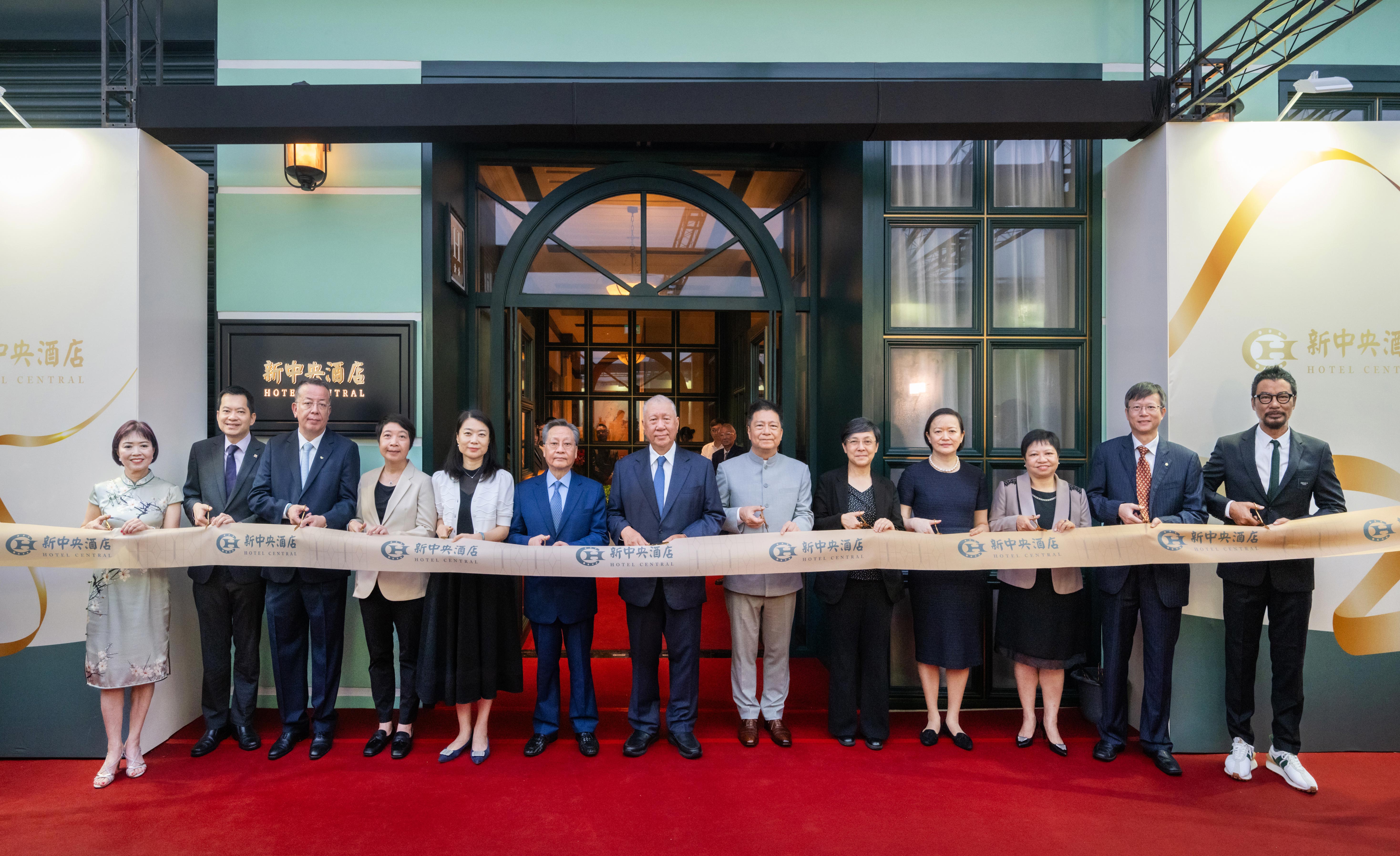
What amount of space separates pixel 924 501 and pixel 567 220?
3002 mm

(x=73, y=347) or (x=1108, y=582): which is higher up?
(x=73, y=347)

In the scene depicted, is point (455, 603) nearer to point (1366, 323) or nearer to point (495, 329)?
point (495, 329)

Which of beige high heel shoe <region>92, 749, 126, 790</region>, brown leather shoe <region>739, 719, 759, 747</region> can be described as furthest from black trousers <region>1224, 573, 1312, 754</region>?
beige high heel shoe <region>92, 749, 126, 790</region>

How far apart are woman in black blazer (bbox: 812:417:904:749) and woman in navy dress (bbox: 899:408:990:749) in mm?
162

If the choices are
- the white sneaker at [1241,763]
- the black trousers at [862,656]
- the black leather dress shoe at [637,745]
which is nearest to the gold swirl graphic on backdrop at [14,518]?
the black leather dress shoe at [637,745]

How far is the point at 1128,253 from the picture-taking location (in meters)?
3.80

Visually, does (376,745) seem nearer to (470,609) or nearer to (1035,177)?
(470,609)

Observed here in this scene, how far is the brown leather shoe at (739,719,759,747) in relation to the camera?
3.39 metres

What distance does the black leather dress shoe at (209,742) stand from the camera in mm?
3311

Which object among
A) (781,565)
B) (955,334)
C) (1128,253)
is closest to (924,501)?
(781,565)

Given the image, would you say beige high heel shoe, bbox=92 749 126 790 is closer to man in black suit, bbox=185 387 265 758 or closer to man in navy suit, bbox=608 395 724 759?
man in black suit, bbox=185 387 265 758

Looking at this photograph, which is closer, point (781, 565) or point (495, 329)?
point (781, 565)

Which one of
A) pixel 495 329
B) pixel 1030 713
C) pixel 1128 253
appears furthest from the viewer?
pixel 495 329

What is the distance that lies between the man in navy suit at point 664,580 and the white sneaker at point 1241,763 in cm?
255
